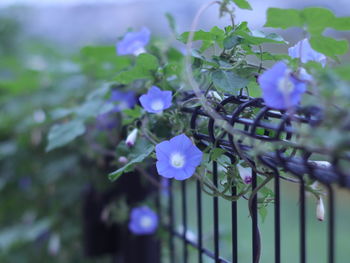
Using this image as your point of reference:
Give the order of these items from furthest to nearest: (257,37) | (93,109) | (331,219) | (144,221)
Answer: (144,221)
(93,109)
(257,37)
(331,219)

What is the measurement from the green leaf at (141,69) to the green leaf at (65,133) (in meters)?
0.28

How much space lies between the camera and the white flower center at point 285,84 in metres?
0.56

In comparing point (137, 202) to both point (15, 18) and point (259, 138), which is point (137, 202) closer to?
point (259, 138)

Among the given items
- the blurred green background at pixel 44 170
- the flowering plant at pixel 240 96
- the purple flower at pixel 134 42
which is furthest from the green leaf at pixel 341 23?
the blurred green background at pixel 44 170

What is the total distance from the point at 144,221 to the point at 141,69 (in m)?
0.58

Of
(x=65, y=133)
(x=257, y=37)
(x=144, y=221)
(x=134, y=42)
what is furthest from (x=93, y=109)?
(x=257, y=37)

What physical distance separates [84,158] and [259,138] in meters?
1.18

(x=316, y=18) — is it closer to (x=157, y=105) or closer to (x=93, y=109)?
(x=157, y=105)

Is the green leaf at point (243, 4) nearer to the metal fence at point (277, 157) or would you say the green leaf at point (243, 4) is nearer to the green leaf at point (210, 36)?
the green leaf at point (210, 36)

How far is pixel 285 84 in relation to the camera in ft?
1.85

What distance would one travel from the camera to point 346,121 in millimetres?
471

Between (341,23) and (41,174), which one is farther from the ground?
(341,23)

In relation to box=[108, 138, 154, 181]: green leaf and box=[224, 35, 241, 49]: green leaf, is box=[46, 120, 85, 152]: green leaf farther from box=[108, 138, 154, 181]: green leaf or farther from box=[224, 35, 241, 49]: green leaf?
box=[224, 35, 241, 49]: green leaf

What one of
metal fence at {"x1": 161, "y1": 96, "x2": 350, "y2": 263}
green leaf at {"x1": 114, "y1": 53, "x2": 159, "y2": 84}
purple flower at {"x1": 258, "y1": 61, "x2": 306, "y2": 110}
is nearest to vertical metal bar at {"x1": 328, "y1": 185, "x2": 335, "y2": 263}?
metal fence at {"x1": 161, "y1": 96, "x2": 350, "y2": 263}
